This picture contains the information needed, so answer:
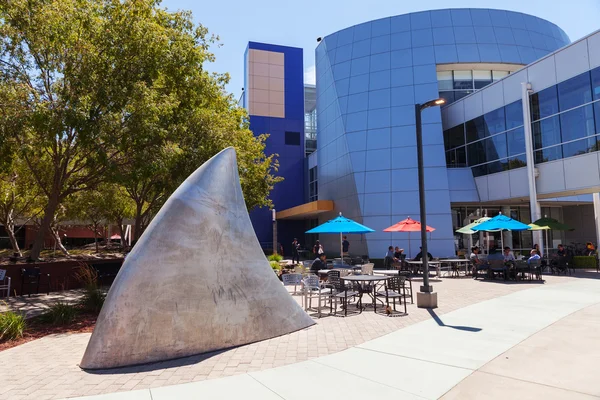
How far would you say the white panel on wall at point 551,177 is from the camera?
2006 cm

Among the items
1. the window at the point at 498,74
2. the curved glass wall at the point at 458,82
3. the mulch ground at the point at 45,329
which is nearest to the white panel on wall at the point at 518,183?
the curved glass wall at the point at 458,82

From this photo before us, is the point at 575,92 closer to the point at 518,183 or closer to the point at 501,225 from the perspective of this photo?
the point at 518,183

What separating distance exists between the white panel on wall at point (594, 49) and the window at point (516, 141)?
4.78 metres

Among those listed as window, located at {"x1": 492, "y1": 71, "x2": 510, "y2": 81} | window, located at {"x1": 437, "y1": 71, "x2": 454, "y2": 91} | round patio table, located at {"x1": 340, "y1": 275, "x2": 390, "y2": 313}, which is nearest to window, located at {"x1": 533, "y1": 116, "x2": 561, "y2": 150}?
window, located at {"x1": 437, "y1": 71, "x2": 454, "y2": 91}

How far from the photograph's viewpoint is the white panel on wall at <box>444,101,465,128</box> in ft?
87.8

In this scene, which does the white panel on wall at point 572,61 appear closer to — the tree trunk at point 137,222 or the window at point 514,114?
the window at point 514,114

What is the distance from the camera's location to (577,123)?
1933 centimetres

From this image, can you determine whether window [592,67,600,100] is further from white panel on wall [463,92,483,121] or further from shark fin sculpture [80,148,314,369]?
shark fin sculpture [80,148,314,369]

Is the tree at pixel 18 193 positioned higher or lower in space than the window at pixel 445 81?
lower

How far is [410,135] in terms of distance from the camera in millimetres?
26438

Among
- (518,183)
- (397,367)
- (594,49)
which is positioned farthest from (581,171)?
(397,367)

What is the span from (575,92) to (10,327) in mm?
24437

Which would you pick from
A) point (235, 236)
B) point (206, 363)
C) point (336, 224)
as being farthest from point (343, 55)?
point (206, 363)

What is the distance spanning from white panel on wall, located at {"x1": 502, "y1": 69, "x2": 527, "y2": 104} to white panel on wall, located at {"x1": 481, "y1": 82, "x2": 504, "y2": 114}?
30 cm
